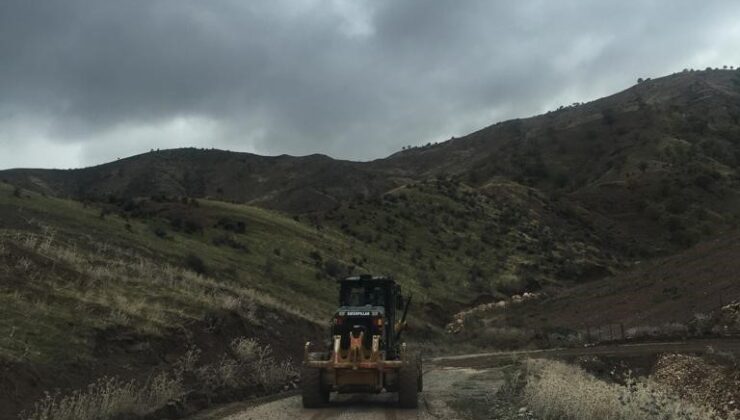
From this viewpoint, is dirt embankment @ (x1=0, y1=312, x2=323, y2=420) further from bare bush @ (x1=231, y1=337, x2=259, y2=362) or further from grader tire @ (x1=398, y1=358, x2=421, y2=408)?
grader tire @ (x1=398, y1=358, x2=421, y2=408)

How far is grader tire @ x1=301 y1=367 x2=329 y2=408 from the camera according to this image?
1570 cm

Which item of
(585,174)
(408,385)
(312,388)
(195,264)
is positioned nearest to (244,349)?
(312,388)

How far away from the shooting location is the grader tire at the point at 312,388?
51.5 ft

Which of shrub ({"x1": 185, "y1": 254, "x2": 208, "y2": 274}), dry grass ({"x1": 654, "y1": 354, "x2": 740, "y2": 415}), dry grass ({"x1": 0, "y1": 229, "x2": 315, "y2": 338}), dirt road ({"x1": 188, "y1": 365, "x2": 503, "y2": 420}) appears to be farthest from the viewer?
shrub ({"x1": 185, "y1": 254, "x2": 208, "y2": 274})

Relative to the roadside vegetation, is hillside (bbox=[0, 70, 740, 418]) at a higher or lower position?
higher

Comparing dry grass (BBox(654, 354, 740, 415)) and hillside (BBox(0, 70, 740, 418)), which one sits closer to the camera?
dry grass (BBox(654, 354, 740, 415))

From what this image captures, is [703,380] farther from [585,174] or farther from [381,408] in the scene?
[585,174]

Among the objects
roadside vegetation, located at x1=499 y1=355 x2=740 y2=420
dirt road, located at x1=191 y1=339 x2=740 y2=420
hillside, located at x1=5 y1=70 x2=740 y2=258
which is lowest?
dirt road, located at x1=191 y1=339 x2=740 y2=420

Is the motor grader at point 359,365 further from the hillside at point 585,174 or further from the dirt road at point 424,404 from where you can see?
the hillside at point 585,174

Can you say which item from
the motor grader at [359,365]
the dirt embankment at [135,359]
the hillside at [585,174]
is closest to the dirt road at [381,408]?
the motor grader at [359,365]

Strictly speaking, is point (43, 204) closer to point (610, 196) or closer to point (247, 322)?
point (247, 322)

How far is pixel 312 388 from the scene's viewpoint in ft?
51.6

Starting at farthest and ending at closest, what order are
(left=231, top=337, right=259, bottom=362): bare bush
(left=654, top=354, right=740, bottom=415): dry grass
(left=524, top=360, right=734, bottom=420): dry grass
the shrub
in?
1. the shrub
2. (left=231, top=337, right=259, bottom=362): bare bush
3. (left=654, top=354, right=740, bottom=415): dry grass
4. (left=524, top=360, right=734, bottom=420): dry grass

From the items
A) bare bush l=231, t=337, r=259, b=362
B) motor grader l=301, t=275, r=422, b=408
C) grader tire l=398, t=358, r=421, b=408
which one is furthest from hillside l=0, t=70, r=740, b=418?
grader tire l=398, t=358, r=421, b=408
